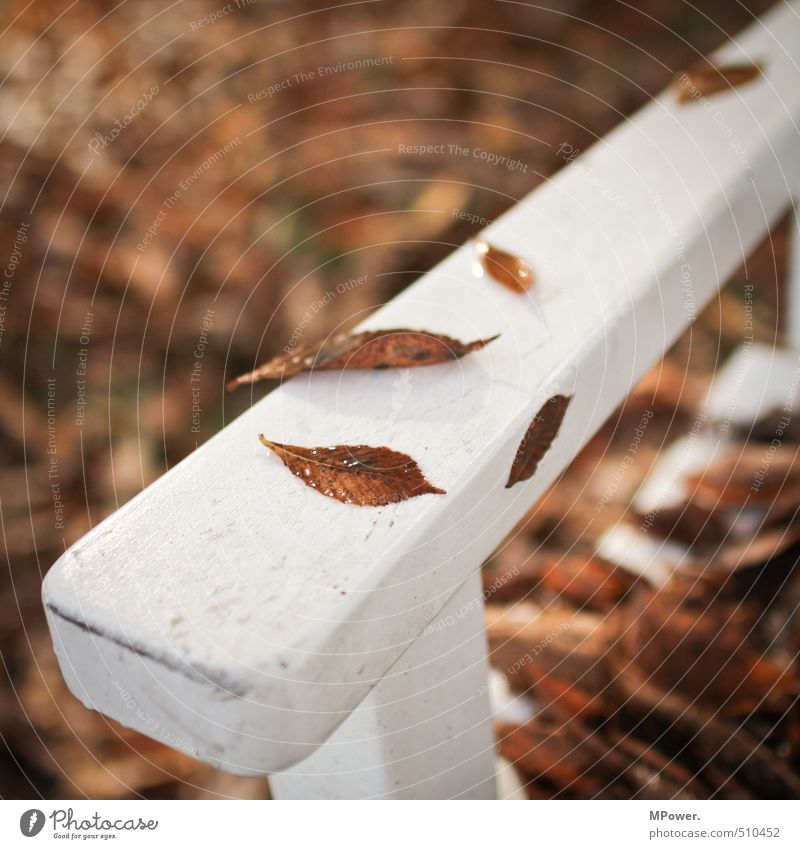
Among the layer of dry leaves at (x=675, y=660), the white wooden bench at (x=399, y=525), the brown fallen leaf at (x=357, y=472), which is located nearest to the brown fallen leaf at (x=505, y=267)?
the white wooden bench at (x=399, y=525)

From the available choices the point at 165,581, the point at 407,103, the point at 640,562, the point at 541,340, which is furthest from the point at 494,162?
the point at 165,581

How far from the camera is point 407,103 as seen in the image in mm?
1048

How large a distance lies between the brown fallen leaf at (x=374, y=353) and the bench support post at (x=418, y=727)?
0.28ft

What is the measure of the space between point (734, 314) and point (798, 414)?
0.29 metres

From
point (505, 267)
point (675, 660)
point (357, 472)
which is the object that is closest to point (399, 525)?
point (357, 472)

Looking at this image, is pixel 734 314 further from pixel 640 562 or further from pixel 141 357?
pixel 141 357

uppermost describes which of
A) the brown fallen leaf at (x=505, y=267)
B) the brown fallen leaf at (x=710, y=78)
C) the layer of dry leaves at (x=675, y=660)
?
the brown fallen leaf at (x=710, y=78)
